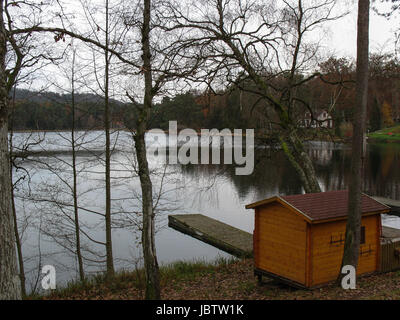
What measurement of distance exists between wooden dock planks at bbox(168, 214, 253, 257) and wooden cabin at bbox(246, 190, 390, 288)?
5.07m

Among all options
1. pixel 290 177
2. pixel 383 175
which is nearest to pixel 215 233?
pixel 290 177

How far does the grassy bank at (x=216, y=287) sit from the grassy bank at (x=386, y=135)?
2517 inches

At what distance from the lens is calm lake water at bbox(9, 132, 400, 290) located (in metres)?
13.5

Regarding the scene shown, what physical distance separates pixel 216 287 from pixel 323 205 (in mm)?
3841

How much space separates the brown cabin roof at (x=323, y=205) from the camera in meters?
9.17

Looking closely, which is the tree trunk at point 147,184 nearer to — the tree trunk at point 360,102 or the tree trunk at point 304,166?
the tree trunk at point 360,102

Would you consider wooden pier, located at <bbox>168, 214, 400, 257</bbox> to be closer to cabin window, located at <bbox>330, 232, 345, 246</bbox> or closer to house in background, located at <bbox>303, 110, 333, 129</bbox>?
house in background, located at <bbox>303, 110, 333, 129</bbox>

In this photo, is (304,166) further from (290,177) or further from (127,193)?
(290,177)

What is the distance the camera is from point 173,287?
35.9 feet

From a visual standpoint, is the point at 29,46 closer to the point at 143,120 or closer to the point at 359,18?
the point at 143,120

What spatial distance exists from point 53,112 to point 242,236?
10.4 m

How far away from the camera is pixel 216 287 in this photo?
34.8 feet

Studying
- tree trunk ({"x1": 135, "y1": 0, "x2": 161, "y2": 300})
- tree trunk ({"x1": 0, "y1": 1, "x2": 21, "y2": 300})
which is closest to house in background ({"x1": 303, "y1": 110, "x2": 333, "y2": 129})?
tree trunk ({"x1": 135, "y1": 0, "x2": 161, "y2": 300})
